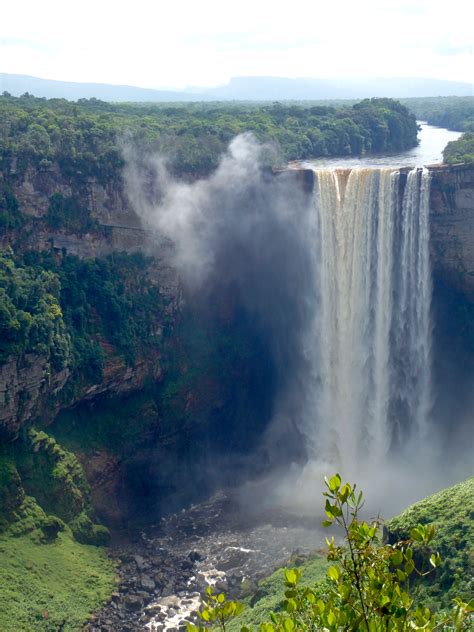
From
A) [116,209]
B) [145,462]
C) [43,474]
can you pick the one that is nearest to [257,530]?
[145,462]

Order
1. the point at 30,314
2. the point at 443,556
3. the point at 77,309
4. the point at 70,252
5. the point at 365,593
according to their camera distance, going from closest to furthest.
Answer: the point at 365,593, the point at 443,556, the point at 30,314, the point at 77,309, the point at 70,252

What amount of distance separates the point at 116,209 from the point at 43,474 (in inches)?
624

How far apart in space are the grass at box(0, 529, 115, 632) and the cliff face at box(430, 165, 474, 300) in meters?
24.8

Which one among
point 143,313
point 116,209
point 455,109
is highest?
point 455,109

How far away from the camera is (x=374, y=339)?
4594cm

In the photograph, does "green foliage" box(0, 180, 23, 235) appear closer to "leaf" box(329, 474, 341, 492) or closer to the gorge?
the gorge

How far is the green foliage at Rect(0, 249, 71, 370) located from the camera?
3706cm

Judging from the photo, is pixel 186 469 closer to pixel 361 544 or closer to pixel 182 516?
pixel 182 516

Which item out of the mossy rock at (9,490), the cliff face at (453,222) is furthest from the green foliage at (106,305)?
the cliff face at (453,222)

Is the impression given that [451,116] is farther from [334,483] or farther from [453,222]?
[334,483]

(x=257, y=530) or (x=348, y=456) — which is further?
(x=348, y=456)

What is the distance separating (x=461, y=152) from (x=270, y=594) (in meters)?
30.3

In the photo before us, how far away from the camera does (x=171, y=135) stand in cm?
5116

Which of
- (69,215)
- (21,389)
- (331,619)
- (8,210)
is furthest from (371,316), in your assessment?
(331,619)
